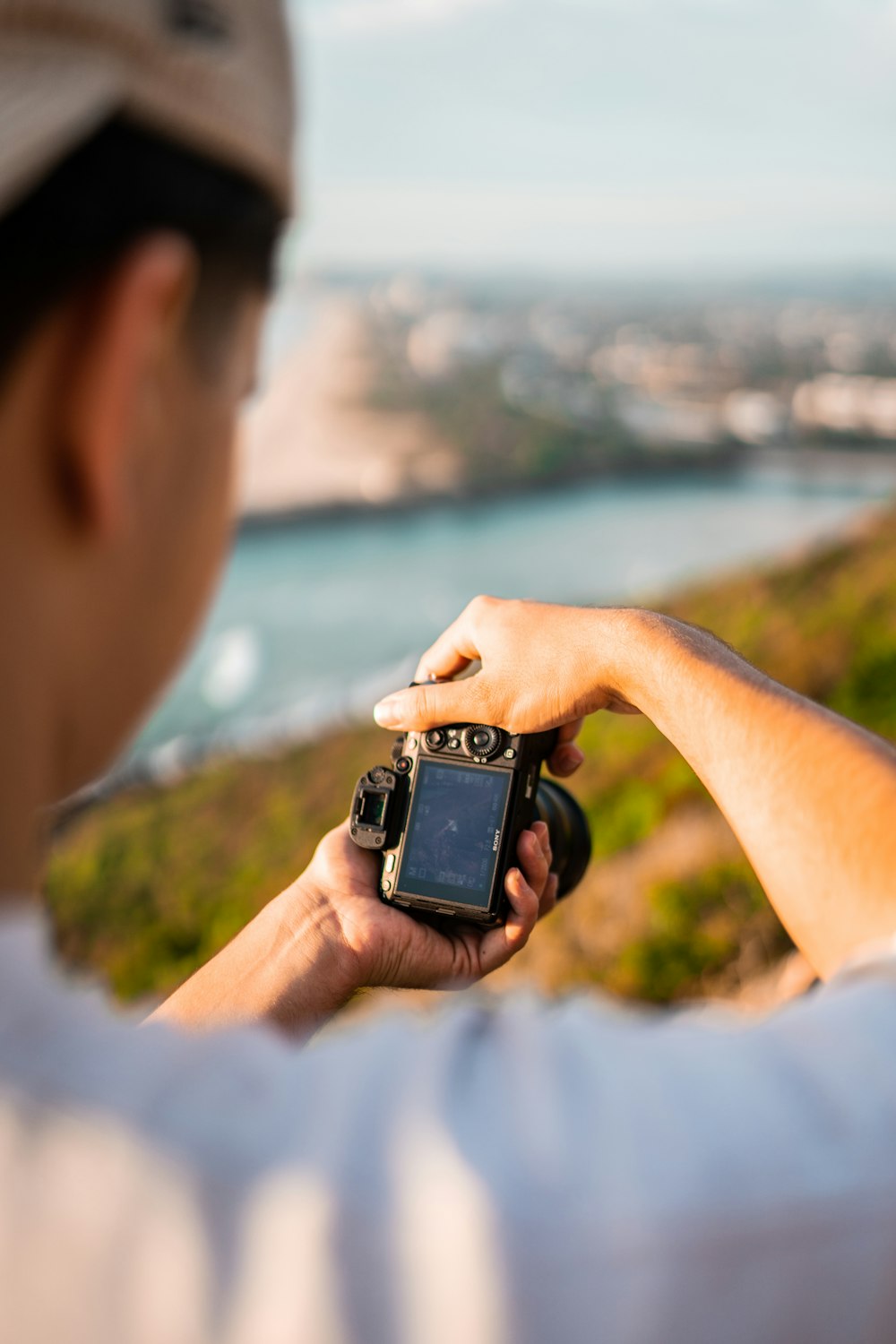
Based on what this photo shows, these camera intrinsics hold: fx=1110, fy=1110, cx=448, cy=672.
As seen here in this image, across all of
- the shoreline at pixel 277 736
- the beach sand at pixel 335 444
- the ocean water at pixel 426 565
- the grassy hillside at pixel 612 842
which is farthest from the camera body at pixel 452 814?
the beach sand at pixel 335 444

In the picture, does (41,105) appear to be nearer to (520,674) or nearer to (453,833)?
(520,674)

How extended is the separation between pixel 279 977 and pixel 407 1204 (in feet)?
2.07

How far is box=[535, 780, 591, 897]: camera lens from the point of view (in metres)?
1.33

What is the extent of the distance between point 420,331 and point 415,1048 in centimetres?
5361

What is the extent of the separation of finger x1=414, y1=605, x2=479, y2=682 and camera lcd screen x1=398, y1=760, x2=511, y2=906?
13 centimetres

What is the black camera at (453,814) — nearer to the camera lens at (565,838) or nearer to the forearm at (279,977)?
the camera lens at (565,838)

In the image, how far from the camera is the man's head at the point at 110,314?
1.35 ft

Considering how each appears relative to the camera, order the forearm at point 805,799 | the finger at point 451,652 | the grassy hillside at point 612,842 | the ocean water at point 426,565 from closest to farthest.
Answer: the forearm at point 805,799 < the finger at point 451,652 < the grassy hillside at point 612,842 < the ocean water at point 426,565

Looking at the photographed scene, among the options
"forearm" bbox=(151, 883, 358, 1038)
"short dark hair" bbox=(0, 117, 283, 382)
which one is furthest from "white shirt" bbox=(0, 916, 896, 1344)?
"forearm" bbox=(151, 883, 358, 1038)

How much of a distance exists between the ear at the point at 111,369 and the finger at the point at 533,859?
853 millimetres

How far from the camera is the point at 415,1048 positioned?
0.43 meters

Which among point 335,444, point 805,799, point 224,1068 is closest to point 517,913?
point 805,799

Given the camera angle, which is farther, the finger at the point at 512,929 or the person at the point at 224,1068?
the finger at the point at 512,929

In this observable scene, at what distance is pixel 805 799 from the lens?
0.59m
